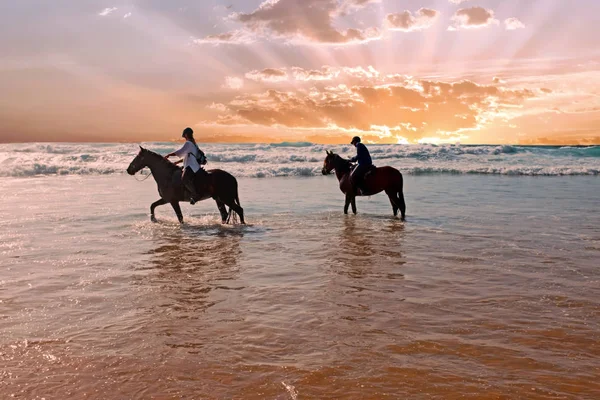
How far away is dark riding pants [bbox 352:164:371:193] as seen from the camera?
13.7 meters

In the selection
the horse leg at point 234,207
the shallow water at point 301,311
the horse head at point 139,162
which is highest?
the horse head at point 139,162

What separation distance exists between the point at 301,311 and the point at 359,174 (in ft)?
28.7

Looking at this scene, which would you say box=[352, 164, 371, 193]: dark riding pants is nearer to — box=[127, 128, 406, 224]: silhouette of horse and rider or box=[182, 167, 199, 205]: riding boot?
box=[127, 128, 406, 224]: silhouette of horse and rider

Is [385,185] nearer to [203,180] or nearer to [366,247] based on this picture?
[366,247]

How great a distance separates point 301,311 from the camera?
5445 mm

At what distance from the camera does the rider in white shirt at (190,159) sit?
483 inches

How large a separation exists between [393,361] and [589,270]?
4840 millimetres

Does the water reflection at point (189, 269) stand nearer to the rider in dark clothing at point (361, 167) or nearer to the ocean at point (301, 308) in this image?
the ocean at point (301, 308)

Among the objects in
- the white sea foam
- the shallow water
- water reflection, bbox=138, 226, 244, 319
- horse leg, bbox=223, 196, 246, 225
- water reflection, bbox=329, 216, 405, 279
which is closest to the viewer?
the shallow water

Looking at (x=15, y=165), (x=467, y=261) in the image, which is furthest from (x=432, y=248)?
(x=15, y=165)

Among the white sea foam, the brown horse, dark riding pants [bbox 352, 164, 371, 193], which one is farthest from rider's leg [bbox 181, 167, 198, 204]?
the white sea foam

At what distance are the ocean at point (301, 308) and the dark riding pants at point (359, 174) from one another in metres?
1.65

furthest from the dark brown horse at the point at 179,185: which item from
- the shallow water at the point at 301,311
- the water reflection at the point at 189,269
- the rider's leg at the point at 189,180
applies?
the water reflection at the point at 189,269

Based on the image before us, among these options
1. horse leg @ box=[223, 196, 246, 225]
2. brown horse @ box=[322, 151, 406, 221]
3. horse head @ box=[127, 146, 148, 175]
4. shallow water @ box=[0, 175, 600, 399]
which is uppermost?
horse head @ box=[127, 146, 148, 175]
